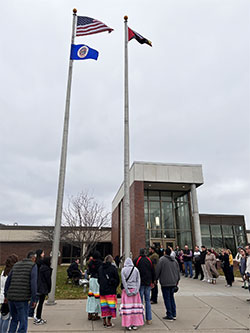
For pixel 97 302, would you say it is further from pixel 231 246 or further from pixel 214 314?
pixel 231 246

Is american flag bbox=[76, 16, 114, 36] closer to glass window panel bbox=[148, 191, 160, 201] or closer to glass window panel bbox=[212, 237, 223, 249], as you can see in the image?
glass window panel bbox=[148, 191, 160, 201]

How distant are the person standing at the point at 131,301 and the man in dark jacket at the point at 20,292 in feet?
7.00

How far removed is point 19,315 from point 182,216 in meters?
20.6

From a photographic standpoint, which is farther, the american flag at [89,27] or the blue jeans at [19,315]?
the american flag at [89,27]

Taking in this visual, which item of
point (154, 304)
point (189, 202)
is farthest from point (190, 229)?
point (154, 304)

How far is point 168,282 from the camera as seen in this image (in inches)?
258

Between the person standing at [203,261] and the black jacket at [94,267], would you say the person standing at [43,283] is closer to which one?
the black jacket at [94,267]

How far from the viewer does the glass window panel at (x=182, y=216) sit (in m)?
23.2

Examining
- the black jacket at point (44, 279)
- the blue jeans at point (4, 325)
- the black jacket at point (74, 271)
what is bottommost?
the blue jeans at point (4, 325)

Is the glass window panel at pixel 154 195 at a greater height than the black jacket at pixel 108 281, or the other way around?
the glass window panel at pixel 154 195

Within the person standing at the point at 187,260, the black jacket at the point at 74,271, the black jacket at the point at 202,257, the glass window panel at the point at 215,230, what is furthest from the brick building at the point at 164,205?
the glass window panel at the point at 215,230

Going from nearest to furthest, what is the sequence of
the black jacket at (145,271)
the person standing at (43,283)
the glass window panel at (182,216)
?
the person standing at (43,283)
the black jacket at (145,271)
the glass window panel at (182,216)

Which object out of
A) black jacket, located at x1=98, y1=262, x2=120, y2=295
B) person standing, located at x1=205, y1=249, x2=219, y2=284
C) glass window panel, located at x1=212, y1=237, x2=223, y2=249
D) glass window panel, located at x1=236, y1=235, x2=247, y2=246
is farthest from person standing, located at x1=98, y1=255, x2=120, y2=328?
glass window panel, located at x1=236, y1=235, x2=247, y2=246

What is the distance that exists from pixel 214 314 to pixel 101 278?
3.64m
